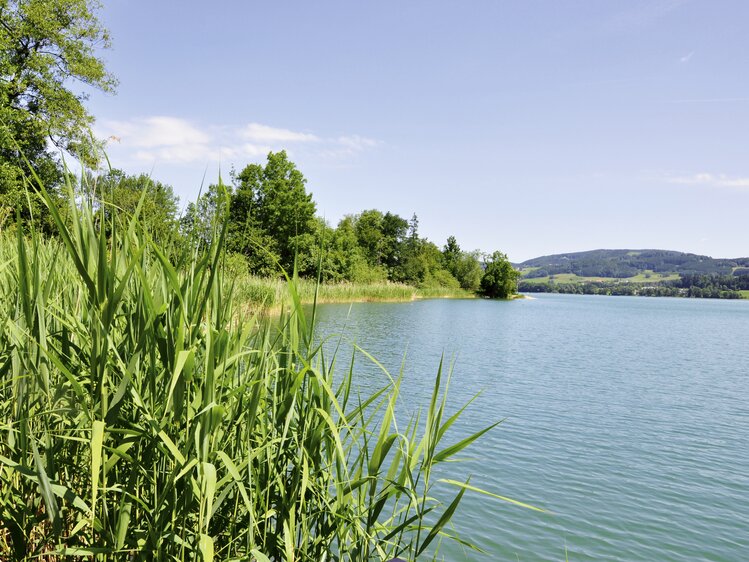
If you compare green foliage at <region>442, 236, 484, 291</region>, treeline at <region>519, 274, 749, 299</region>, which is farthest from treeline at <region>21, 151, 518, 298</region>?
treeline at <region>519, 274, 749, 299</region>

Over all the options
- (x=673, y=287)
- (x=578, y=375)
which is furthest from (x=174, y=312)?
(x=673, y=287)

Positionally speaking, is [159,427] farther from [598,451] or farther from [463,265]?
[463,265]

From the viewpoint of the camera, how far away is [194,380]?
5.69ft

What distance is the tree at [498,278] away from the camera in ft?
228

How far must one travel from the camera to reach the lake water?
4.91 metres

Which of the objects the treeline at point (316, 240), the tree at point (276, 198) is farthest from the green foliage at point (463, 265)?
the tree at point (276, 198)

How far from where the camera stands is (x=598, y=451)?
763cm

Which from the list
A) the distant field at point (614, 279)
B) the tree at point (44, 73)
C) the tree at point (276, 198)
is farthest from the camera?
the distant field at point (614, 279)

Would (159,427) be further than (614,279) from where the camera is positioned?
No

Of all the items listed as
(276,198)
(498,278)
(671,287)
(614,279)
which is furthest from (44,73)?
(614,279)

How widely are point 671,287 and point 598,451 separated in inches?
6314

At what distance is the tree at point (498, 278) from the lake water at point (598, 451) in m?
51.9

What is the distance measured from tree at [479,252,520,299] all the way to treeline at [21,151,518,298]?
134 millimetres

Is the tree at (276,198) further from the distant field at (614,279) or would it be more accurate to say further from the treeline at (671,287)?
the distant field at (614,279)
